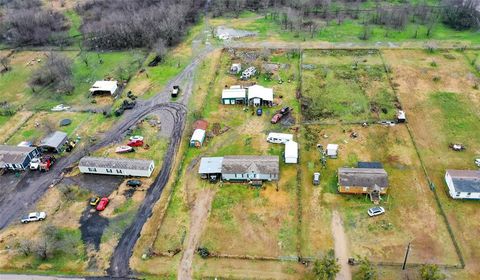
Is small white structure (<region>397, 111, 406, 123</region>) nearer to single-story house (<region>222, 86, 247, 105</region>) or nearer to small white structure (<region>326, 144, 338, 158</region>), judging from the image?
small white structure (<region>326, 144, 338, 158</region>)

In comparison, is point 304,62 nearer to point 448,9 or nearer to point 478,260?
point 448,9

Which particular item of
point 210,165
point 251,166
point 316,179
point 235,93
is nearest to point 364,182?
point 316,179

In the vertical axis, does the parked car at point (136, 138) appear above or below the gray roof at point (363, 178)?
below

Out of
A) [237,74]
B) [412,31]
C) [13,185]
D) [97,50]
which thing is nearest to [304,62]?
[237,74]

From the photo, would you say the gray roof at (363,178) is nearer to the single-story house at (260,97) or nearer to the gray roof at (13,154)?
the single-story house at (260,97)

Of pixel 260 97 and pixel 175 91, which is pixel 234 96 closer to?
pixel 260 97

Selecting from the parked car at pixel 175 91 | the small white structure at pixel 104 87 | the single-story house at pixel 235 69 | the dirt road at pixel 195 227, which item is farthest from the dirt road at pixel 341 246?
the small white structure at pixel 104 87
